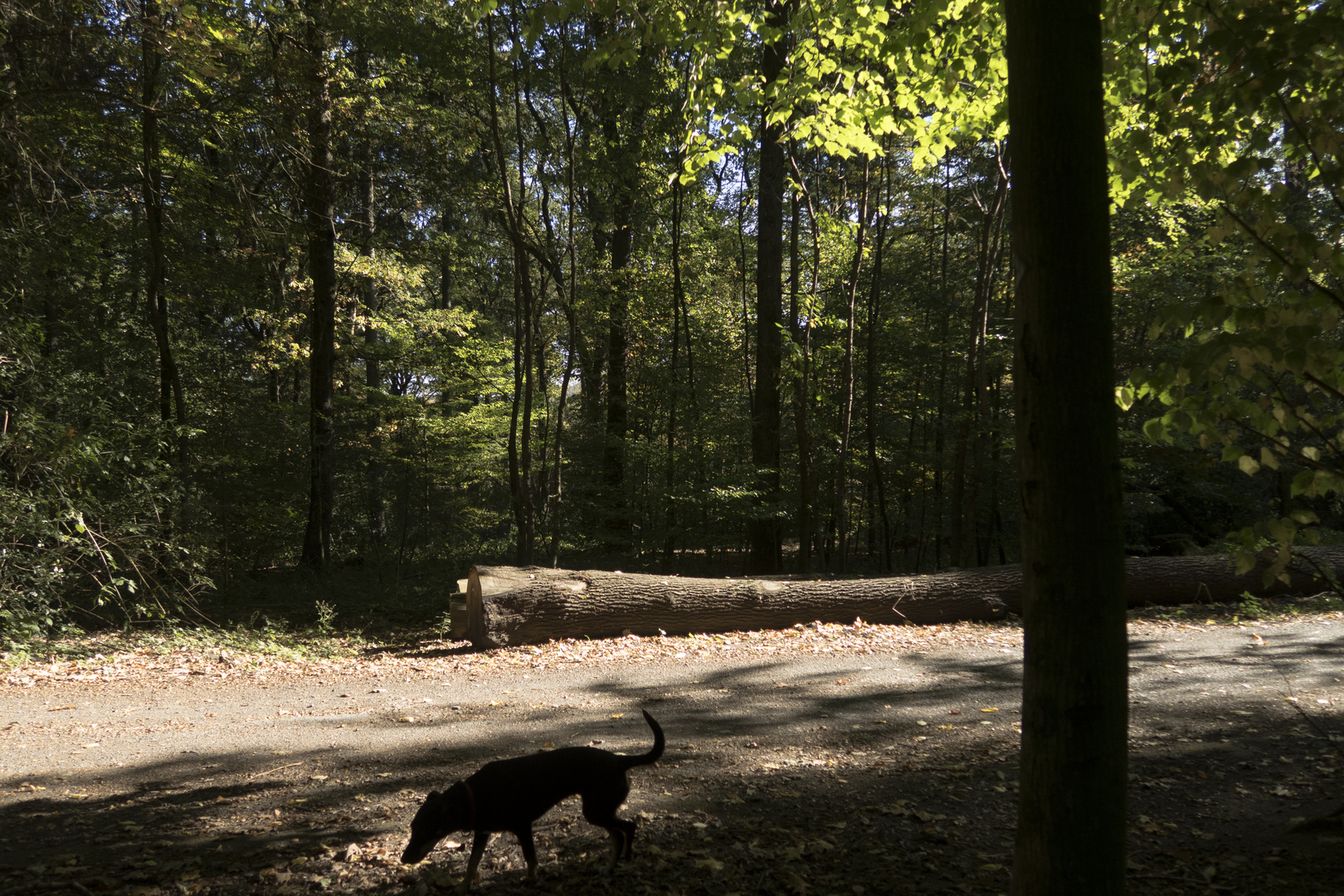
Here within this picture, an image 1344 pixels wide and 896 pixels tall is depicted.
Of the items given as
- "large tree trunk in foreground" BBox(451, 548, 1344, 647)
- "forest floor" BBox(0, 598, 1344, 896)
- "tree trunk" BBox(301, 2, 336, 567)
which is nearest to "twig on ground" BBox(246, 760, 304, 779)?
"forest floor" BBox(0, 598, 1344, 896)

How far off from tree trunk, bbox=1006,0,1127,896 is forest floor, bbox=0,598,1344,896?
4.53 feet

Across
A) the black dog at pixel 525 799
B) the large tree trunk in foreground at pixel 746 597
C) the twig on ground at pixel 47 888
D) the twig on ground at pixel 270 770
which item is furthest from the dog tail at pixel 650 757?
the large tree trunk in foreground at pixel 746 597

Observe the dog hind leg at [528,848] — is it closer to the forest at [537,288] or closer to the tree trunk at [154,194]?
the forest at [537,288]

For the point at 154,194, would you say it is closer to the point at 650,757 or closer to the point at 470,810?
the point at 470,810

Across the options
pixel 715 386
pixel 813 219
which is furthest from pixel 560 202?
pixel 813 219

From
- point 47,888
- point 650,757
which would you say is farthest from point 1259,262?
point 47,888

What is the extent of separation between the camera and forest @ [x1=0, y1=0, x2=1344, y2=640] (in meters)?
7.42

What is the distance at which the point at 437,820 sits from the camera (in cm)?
270

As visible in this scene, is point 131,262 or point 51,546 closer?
point 51,546

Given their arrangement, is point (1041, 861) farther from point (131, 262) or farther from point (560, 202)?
point (560, 202)

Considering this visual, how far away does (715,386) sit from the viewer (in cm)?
1761

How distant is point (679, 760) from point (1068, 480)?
3.68 m

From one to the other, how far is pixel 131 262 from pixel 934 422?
17.2 m

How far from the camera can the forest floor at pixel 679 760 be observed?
10.7 feet
